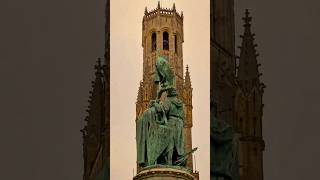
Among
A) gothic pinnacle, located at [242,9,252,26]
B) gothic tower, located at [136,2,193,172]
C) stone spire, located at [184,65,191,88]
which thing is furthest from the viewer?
gothic pinnacle, located at [242,9,252,26]

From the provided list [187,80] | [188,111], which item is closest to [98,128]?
[187,80]

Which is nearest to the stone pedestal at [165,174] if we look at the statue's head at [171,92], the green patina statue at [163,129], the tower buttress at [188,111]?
the green patina statue at [163,129]

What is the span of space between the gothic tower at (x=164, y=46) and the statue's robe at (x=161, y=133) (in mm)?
5256

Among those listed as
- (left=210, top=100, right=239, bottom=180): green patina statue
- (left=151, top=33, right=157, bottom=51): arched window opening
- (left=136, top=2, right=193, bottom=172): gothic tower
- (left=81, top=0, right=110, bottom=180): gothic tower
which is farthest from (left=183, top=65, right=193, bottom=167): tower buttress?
(left=81, top=0, right=110, bottom=180): gothic tower

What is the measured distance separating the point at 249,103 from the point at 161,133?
17484 millimetres

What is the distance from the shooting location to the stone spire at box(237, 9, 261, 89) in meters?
56.6

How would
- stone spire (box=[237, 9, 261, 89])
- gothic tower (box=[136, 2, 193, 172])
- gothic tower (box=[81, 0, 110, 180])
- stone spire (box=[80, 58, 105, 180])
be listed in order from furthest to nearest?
stone spire (box=[237, 9, 261, 89])
stone spire (box=[80, 58, 105, 180])
gothic tower (box=[81, 0, 110, 180])
gothic tower (box=[136, 2, 193, 172])

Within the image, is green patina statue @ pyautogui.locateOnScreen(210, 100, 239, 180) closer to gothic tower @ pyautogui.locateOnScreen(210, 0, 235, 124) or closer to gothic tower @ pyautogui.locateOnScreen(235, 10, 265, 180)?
gothic tower @ pyautogui.locateOnScreen(235, 10, 265, 180)

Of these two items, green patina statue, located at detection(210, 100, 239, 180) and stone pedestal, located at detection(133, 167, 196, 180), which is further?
green patina statue, located at detection(210, 100, 239, 180)

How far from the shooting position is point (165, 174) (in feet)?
128

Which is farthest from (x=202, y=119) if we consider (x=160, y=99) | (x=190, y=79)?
(x=160, y=99)

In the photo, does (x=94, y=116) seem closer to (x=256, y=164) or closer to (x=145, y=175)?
(x=256, y=164)

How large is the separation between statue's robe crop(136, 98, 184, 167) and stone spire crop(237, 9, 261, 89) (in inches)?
658

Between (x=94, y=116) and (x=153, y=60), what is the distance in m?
7.77
